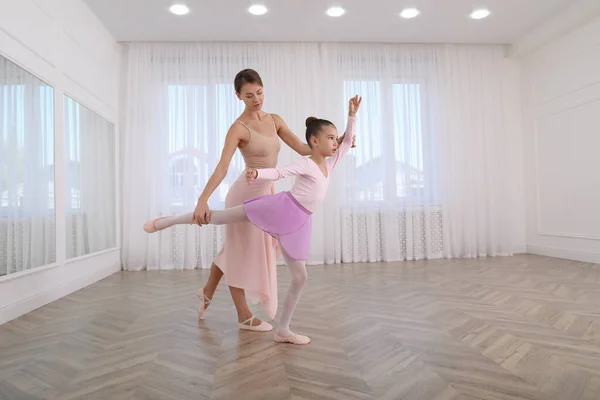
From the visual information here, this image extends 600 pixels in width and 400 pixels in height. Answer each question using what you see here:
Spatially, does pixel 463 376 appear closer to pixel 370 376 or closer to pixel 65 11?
pixel 370 376

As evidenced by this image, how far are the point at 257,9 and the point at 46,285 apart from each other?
3523 mm

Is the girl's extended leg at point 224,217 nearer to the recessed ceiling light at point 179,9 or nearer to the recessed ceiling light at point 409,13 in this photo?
the recessed ceiling light at point 179,9

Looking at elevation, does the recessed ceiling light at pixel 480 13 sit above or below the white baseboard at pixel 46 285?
above

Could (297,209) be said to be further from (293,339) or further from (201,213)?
(293,339)

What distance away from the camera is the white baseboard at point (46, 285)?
3014 mm

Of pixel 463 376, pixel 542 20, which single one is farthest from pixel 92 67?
pixel 542 20

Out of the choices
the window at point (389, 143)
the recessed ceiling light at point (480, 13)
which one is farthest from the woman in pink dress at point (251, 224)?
the recessed ceiling light at point (480, 13)

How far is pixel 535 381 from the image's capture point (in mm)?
1704

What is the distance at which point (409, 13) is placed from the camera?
5.16 m

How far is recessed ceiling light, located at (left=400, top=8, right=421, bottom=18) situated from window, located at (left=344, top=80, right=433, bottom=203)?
3.33 feet

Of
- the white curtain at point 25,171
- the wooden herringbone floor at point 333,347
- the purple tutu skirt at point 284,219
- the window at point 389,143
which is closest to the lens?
the wooden herringbone floor at point 333,347

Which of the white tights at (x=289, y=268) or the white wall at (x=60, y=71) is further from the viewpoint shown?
the white wall at (x=60, y=71)

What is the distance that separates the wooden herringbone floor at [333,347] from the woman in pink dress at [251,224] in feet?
0.74

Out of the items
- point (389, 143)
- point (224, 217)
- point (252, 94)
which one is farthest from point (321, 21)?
point (224, 217)
